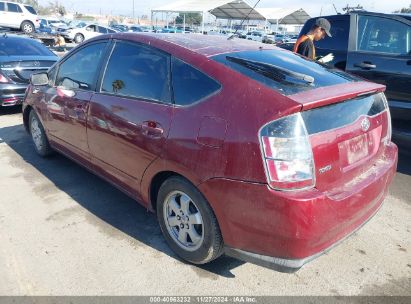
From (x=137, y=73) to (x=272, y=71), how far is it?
1.17 m

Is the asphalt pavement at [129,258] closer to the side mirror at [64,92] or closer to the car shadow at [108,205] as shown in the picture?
the car shadow at [108,205]

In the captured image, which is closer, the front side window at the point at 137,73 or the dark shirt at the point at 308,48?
the front side window at the point at 137,73

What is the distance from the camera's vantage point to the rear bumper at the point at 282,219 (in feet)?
7.03

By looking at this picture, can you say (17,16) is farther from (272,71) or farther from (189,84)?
(272,71)

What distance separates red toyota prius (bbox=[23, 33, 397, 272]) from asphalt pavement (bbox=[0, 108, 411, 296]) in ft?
0.86

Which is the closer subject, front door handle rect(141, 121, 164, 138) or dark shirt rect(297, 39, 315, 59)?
front door handle rect(141, 121, 164, 138)

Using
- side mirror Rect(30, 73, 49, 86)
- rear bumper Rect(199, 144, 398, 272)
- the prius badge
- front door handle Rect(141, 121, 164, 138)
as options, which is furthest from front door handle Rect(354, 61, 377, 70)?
side mirror Rect(30, 73, 49, 86)

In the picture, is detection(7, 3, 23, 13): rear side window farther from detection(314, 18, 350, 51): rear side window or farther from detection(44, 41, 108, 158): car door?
detection(314, 18, 350, 51): rear side window

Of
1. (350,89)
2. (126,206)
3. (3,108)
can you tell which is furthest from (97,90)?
(3,108)

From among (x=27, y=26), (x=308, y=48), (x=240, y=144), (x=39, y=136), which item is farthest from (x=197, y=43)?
(x=27, y=26)

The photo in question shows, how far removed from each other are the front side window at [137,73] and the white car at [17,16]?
26.4m

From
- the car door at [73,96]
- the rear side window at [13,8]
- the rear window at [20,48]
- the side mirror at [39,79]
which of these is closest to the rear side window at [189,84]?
the car door at [73,96]

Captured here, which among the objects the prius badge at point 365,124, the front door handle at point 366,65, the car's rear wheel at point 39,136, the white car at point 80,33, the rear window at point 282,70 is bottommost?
the white car at point 80,33

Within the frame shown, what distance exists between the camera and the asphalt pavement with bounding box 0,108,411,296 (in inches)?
103
